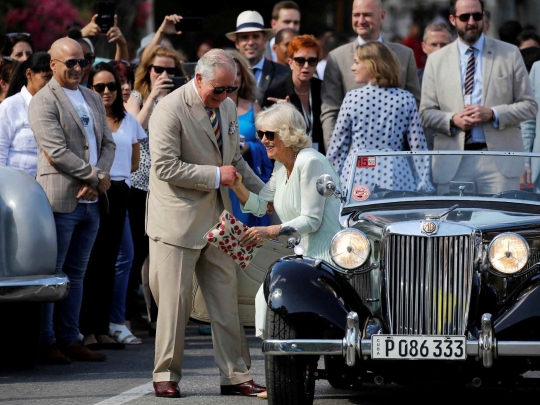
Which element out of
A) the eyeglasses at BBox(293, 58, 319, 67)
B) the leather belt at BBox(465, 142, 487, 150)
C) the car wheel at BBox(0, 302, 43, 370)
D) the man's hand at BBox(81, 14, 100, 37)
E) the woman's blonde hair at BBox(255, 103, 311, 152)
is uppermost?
the man's hand at BBox(81, 14, 100, 37)

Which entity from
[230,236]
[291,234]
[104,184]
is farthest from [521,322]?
[104,184]

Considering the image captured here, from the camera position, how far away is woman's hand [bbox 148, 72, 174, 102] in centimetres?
1029

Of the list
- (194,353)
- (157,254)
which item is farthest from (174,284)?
(194,353)

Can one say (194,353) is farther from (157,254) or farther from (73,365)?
(157,254)

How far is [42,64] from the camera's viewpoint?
9.15 m

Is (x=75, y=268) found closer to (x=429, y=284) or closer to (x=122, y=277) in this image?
(x=122, y=277)

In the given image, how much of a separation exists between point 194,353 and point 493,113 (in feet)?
10.8

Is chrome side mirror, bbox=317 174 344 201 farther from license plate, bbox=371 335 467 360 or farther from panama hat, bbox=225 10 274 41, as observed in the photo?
panama hat, bbox=225 10 274 41

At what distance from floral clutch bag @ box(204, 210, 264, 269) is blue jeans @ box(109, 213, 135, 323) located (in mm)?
2839

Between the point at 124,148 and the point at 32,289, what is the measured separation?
2215 mm

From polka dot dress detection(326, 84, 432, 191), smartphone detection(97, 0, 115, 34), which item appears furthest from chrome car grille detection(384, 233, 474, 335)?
smartphone detection(97, 0, 115, 34)

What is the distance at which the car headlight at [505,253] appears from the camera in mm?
6270

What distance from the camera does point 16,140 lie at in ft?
28.9

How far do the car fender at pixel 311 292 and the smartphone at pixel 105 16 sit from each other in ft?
20.6
